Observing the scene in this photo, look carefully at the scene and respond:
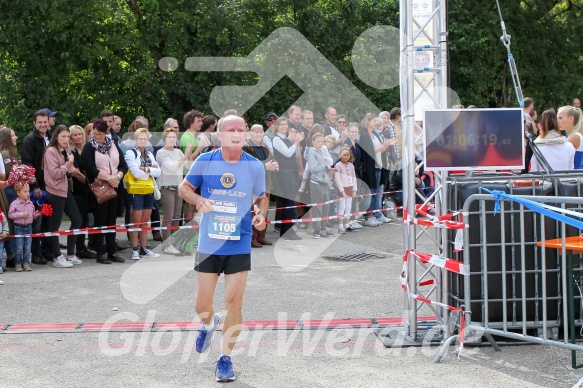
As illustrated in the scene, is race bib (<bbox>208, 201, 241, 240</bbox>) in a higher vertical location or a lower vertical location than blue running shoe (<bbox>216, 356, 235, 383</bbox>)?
higher

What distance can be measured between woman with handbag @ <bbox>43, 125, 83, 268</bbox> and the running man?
206 inches

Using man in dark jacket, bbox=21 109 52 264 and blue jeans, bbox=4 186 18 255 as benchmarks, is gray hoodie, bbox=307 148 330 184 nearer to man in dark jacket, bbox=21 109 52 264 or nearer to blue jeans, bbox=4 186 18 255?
man in dark jacket, bbox=21 109 52 264

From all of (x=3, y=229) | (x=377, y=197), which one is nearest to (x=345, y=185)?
(x=377, y=197)

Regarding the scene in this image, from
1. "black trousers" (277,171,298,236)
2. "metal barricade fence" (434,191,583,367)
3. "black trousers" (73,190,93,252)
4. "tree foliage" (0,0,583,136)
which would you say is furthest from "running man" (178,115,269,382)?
"tree foliage" (0,0,583,136)

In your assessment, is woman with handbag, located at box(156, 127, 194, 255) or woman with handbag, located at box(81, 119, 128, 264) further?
woman with handbag, located at box(156, 127, 194, 255)

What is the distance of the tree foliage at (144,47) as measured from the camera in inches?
795

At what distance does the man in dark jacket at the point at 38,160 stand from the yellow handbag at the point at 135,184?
115 cm

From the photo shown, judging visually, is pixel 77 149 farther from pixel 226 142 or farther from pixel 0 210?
pixel 226 142

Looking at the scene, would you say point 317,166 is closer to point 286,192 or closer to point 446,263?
point 286,192

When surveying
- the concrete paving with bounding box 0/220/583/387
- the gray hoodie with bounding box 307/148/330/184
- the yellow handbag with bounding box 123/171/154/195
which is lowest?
the concrete paving with bounding box 0/220/583/387

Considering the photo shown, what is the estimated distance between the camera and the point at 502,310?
7.69 meters

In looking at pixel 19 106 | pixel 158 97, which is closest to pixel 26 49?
pixel 19 106

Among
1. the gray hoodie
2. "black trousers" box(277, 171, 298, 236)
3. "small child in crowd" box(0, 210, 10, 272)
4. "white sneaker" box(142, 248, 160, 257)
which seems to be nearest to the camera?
"small child in crowd" box(0, 210, 10, 272)

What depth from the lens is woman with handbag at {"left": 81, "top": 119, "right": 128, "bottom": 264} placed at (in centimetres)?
1240
